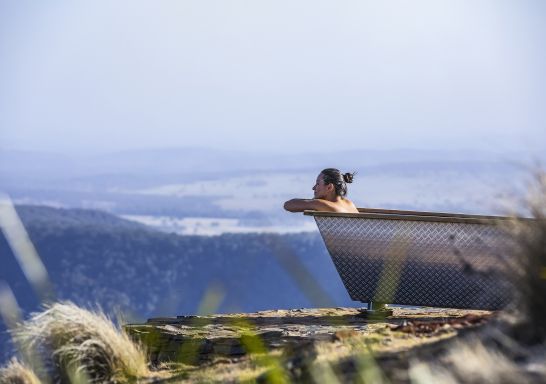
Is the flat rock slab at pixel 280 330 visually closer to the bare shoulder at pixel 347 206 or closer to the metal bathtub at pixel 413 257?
the metal bathtub at pixel 413 257

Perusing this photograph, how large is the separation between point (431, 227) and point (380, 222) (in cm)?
33

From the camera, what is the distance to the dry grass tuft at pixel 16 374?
6.96 metres

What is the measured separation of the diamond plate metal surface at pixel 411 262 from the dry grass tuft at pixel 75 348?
6.52 feet

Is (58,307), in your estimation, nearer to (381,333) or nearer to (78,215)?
(381,333)

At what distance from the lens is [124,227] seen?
8575cm

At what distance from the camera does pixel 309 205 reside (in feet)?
28.9

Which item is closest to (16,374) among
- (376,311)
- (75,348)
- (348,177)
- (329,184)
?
(75,348)

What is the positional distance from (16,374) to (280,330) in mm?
1674

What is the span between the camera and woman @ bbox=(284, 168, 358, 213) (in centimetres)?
881

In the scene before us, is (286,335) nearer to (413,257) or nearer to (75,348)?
(413,257)

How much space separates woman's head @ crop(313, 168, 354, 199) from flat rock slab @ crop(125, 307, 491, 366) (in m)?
0.85

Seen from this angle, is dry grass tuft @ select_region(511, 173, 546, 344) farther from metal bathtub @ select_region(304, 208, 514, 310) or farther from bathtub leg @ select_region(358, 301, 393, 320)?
bathtub leg @ select_region(358, 301, 393, 320)

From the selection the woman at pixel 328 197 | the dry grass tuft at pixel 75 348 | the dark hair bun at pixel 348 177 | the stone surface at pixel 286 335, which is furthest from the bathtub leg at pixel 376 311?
the dry grass tuft at pixel 75 348

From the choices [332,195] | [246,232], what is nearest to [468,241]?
[332,195]
